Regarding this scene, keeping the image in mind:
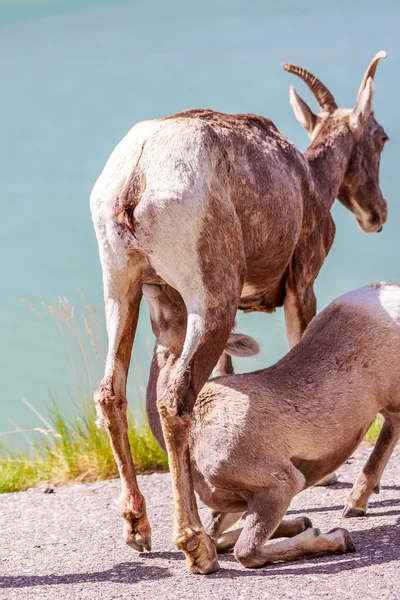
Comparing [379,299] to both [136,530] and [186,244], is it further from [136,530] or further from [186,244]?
[136,530]

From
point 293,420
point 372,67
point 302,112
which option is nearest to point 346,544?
point 293,420

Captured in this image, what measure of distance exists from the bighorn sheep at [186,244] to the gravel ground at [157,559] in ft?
0.86

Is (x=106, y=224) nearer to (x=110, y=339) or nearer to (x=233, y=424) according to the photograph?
(x=110, y=339)

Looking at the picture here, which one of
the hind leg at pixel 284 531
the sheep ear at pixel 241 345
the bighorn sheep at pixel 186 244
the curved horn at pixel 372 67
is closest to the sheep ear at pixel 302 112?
the curved horn at pixel 372 67

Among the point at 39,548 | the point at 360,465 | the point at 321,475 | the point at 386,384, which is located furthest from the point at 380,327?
the point at 360,465

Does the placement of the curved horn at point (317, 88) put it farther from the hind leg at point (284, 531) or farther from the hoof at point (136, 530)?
the hoof at point (136, 530)

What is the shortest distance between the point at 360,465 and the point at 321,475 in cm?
323

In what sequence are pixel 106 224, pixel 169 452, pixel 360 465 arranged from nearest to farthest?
pixel 169 452 → pixel 106 224 → pixel 360 465

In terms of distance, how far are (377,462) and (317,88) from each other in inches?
153

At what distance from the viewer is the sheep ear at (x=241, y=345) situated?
573cm

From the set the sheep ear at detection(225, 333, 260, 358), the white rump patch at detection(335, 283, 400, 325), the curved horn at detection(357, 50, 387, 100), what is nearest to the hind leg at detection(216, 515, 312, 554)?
the sheep ear at detection(225, 333, 260, 358)

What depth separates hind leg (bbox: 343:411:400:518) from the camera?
5.81 metres

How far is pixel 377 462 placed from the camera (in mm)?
5883

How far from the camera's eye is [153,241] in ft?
16.8
